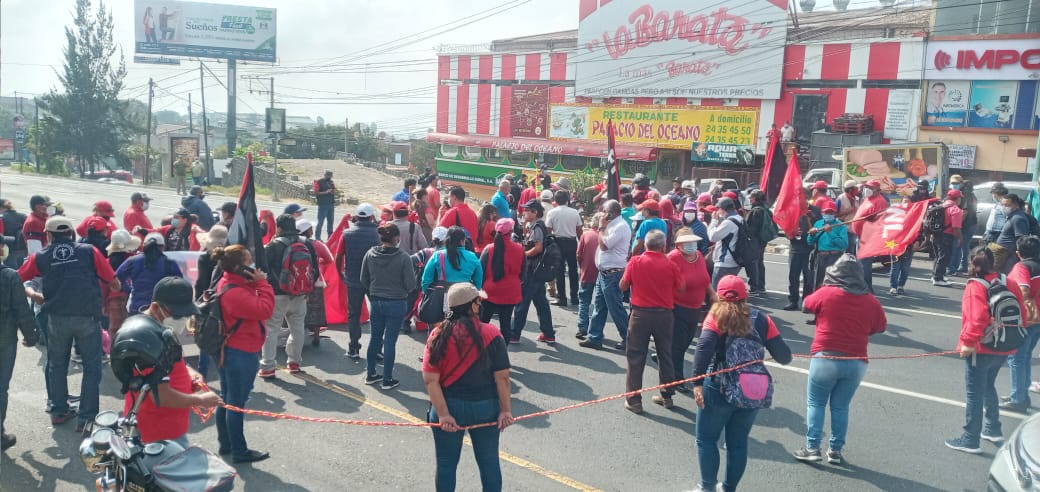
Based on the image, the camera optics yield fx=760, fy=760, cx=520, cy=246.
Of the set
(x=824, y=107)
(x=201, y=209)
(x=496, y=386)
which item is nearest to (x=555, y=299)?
(x=201, y=209)

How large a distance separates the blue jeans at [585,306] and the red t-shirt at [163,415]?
595cm

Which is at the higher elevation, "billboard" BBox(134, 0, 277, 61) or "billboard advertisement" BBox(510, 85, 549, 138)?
"billboard" BBox(134, 0, 277, 61)

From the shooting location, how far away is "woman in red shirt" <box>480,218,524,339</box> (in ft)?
27.5

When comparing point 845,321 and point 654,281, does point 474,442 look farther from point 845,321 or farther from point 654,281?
point 845,321

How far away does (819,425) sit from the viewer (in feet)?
19.3

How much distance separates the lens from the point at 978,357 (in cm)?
608

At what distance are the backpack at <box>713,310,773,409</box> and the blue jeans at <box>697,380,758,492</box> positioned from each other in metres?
0.09

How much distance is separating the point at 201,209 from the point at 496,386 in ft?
27.9

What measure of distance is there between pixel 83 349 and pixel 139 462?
282 cm

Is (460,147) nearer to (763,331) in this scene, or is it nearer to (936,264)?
(936,264)

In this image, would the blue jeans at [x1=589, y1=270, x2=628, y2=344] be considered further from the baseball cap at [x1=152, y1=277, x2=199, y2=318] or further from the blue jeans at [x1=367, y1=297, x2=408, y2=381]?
the baseball cap at [x1=152, y1=277, x2=199, y2=318]

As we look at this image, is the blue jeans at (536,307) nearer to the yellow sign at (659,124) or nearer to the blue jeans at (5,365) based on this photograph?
the blue jeans at (5,365)

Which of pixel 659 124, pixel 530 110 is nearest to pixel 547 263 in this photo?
pixel 659 124

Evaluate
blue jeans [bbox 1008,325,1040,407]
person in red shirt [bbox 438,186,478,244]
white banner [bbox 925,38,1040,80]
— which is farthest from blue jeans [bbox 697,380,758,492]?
white banner [bbox 925,38,1040,80]
